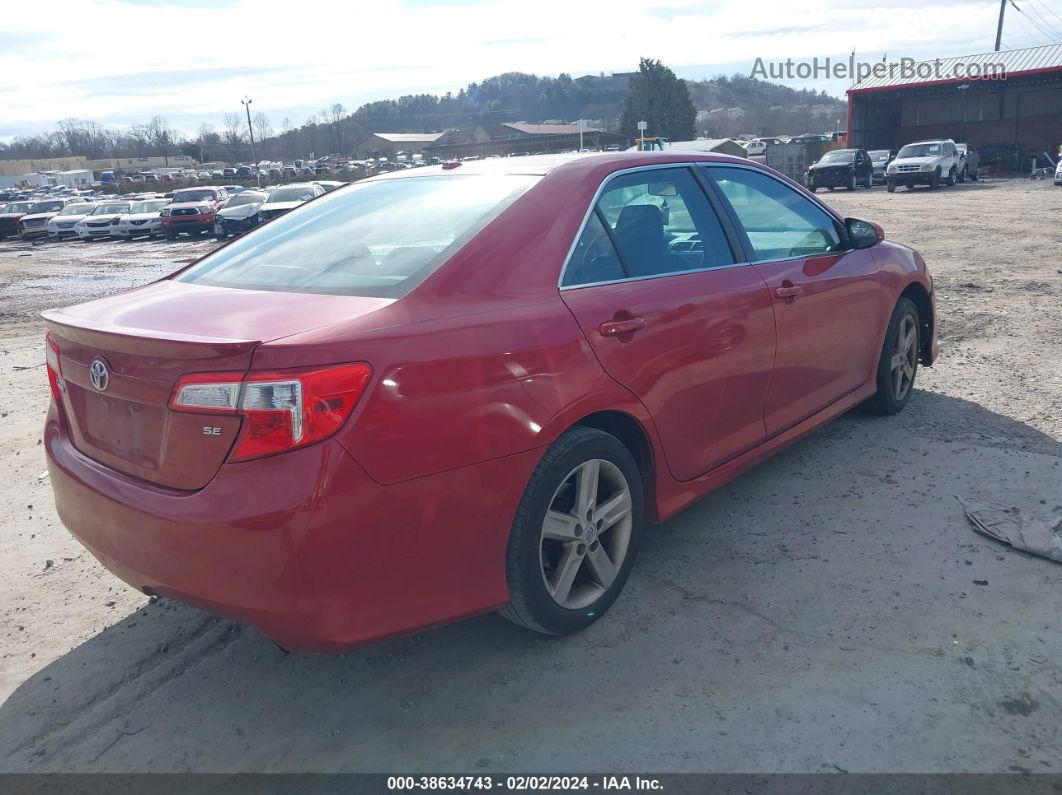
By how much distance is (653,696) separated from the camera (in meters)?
2.79

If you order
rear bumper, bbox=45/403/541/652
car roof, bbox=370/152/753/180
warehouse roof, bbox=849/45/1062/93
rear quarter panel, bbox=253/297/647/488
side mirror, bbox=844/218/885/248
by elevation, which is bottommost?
rear bumper, bbox=45/403/541/652

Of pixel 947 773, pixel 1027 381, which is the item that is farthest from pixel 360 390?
pixel 1027 381

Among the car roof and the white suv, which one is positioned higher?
the car roof

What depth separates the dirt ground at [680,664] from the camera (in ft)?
8.47

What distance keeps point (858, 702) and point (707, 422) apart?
124 centimetres

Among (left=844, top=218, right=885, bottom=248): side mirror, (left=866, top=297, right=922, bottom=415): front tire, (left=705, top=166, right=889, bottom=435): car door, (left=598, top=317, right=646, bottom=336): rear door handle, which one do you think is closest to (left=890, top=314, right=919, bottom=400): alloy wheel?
(left=866, top=297, right=922, bottom=415): front tire

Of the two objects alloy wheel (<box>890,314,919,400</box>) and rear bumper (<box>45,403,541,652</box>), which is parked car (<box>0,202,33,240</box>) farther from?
rear bumper (<box>45,403,541,652</box>)

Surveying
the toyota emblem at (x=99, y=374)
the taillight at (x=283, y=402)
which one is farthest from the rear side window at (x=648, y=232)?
the toyota emblem at (x=99, y=374)

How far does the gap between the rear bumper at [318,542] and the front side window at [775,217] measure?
74.0 inches

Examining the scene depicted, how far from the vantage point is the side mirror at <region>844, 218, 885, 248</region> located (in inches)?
183

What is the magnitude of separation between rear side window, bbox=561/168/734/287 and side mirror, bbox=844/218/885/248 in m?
1.21

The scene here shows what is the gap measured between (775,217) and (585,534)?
2.09m

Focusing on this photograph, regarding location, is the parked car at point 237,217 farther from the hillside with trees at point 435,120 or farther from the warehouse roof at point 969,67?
the hillside with trees at point 435,120

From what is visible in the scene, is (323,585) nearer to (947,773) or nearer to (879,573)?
(947,773)
